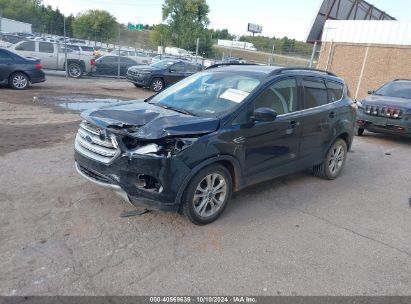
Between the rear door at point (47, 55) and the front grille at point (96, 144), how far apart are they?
16331mm

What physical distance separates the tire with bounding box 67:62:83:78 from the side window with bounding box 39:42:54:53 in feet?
3.79

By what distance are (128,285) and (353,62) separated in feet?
60.7

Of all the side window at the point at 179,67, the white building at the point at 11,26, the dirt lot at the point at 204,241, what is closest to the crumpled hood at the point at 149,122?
the dirt lot at the point at 204,241

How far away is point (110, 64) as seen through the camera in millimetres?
21156

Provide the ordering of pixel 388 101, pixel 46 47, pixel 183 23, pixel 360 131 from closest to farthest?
pixel 388 101 < pixel 360 131 < pixel 46 47 < pixel 183 23

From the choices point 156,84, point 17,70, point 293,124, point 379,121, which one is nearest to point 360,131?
point 379,121

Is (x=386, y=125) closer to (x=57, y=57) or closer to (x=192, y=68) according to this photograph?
(x=192, y=68)

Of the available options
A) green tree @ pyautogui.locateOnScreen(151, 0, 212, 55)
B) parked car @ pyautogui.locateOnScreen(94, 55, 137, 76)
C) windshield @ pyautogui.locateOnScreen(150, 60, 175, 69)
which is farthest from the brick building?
green tree @ pyautogui.locateOnScreen(151, 0, 212, 55)

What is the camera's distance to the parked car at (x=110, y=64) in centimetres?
2078

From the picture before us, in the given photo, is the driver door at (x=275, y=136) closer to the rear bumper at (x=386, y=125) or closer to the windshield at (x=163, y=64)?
the rear bumper at (x=386, y=125)

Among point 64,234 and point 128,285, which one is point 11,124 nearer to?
point 64,234

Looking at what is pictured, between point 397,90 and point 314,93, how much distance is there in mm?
6407

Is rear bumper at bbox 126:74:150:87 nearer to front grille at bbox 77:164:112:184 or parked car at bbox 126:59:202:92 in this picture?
parked car at bbox 126:59:202:92

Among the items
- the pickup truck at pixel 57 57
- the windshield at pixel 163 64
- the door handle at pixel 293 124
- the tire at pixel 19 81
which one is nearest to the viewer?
the door handle at pixel 293 124
